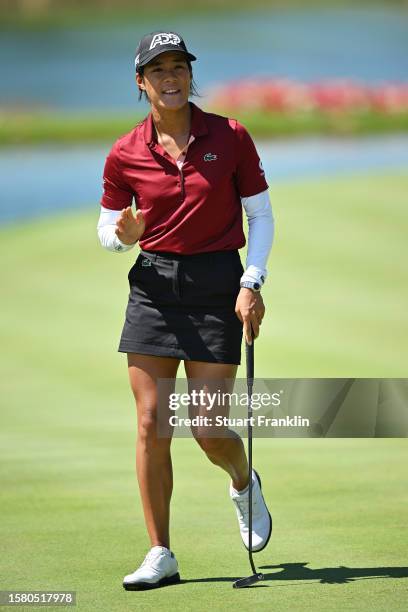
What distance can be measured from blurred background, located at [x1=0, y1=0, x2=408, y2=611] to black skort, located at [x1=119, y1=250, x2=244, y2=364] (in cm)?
66

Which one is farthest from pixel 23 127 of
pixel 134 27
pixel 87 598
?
pixel 87 598

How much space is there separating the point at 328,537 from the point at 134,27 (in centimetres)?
1412

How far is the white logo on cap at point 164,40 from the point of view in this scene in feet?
15.9

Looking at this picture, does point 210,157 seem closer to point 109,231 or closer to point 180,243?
point 180,243

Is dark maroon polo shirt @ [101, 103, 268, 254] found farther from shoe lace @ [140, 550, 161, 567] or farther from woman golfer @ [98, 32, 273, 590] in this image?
shoe lace @ [140, 550, 161, 567]

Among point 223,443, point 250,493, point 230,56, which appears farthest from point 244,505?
point 230,56

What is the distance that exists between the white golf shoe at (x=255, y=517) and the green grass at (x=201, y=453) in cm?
9

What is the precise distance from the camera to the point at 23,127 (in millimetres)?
17547

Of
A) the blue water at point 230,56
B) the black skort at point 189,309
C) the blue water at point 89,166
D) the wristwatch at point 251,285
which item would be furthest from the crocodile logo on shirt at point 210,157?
the blue water at point 230,56

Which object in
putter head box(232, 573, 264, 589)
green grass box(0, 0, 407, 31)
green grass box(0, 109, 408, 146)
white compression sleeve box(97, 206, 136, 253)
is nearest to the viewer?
putter head box(232, 573, 264, 589)

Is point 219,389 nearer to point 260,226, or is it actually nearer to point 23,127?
point 260,226

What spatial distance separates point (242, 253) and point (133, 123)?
5785 millimetres

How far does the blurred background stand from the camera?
5.91m

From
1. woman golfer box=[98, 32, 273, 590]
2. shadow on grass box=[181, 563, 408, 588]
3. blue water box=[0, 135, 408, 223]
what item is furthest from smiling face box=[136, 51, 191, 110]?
blue water box=[0, 135, 408, 223]
